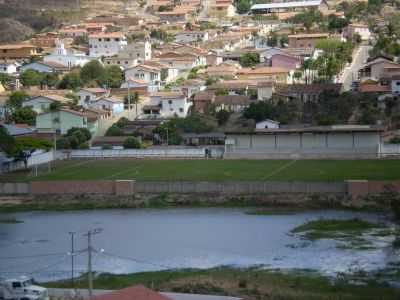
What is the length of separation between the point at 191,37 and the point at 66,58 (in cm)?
662

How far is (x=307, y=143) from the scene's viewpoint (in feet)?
65.3

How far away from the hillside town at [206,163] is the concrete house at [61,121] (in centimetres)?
4

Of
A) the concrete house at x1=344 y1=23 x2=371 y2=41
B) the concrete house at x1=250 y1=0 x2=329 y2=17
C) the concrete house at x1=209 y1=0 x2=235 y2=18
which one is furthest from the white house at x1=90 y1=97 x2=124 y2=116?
the concrete house at x1=209 y1=0 x2=235 y2=18

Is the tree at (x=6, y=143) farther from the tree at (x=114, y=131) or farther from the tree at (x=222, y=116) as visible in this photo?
the tree at (x=222, y=116)

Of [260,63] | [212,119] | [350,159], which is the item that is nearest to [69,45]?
[260,63]

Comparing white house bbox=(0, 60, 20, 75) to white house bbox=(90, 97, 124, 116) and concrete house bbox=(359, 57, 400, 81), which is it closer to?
white house bbox=(90, 97, 124, 116)

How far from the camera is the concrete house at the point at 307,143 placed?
1944 centimetres

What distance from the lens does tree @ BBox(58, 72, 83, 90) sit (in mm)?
29266

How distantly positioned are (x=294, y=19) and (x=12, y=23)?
14211 mm

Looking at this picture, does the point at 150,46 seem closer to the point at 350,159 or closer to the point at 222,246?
the point at 350,159

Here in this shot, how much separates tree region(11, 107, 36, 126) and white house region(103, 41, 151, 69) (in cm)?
774

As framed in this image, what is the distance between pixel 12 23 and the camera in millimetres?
45344

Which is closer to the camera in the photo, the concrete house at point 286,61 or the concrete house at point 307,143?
the concrete house at point 307,143

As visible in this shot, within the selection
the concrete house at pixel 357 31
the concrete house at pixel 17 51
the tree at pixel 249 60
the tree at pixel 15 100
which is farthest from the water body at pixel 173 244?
the concrete house at pixel 17 51
